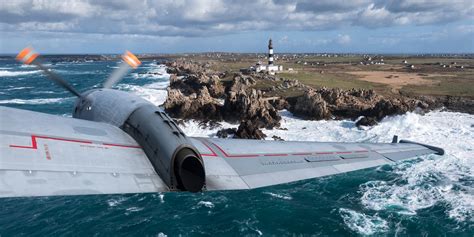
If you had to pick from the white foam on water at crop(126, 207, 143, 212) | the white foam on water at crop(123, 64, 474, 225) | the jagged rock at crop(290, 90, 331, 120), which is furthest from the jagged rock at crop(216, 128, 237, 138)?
the white foam on water at crop(126, 207, 143, 212)

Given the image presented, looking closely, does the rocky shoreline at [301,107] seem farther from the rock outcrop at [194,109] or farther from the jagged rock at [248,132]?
the jagged rock at [248,132]

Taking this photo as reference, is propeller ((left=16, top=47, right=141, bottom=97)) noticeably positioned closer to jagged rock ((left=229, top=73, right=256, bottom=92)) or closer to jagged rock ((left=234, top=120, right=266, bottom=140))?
jagged rock ((left=234, top=120, right=266, bottom=140))

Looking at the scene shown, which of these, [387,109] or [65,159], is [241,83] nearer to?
[387,109]

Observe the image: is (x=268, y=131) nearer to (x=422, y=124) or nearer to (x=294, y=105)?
(x=294, y=105)

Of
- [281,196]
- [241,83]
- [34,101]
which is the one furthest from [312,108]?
Answer: [34,101]

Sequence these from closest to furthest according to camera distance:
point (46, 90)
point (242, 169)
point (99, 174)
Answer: point (99, 174) < point (242, 169) < point (46, 90)

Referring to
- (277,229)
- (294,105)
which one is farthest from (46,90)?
(277,229)
